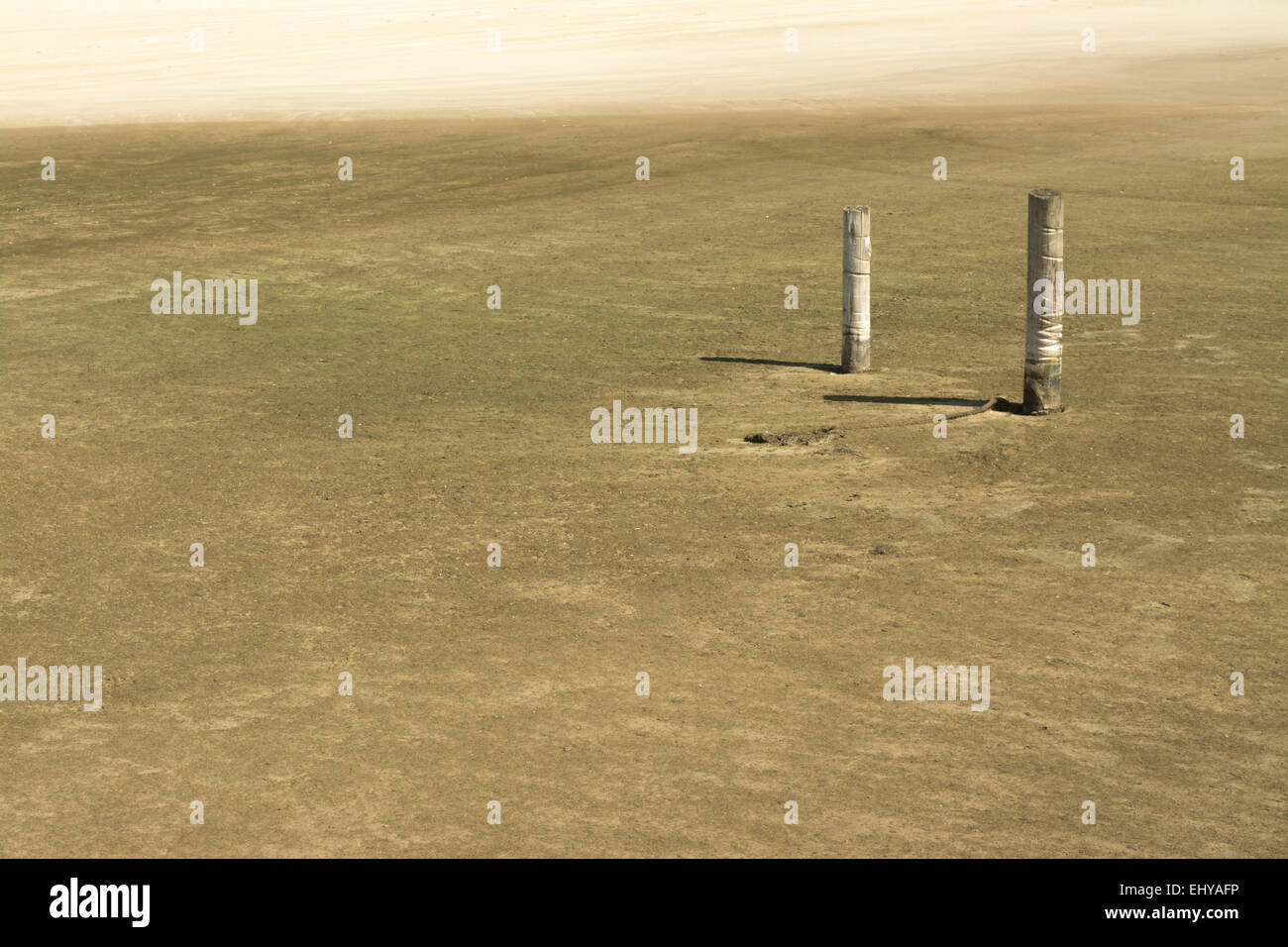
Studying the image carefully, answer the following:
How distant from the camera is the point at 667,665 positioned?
698cm

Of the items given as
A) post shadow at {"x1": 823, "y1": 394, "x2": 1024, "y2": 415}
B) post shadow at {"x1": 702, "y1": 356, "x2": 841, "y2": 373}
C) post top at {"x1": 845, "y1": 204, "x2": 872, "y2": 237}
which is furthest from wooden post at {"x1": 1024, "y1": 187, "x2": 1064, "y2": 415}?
post shadow at {"x1": 702, "y1": 356, "x2": 841, "y2": 373}

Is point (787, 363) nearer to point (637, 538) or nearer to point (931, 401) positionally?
point (931, 401)

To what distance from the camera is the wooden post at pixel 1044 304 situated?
34.4ft

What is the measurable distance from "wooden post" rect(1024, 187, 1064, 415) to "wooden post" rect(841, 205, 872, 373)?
141 centimetres

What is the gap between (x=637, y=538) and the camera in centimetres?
856

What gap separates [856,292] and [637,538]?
3.97m

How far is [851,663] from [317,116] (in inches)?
1013

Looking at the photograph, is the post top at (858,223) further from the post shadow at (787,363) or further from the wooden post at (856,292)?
the post shadow at (787,363)

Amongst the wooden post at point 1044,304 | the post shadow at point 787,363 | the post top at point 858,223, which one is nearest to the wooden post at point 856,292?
the post top at point 858,223

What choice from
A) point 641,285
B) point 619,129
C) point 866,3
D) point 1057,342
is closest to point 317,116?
point 619,129

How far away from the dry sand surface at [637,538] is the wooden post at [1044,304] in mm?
250

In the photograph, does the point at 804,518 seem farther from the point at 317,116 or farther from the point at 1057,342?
the point at 317,116

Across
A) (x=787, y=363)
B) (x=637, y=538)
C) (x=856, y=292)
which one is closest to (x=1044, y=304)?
(x=856, y=292)

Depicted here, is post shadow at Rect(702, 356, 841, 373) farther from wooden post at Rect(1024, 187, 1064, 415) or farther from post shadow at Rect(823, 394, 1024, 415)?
wooden post at Rect(1024, 187, 1064, 415)
